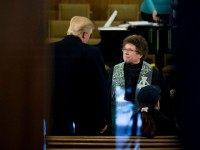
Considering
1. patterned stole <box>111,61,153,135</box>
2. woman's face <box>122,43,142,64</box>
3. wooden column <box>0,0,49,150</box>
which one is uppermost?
wooden column <box>0,0,49,150</box>

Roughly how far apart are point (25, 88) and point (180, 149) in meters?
0.49

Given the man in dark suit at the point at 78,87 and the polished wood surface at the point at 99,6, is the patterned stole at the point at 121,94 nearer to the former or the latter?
the man in dark suit at the point at 78,87

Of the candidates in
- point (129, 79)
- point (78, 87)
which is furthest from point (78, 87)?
point (129, 79)

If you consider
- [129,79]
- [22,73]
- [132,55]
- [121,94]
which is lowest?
[121,94]

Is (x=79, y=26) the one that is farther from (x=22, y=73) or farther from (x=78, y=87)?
(x=22, y=73)

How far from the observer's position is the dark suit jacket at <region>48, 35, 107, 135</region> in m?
3.01

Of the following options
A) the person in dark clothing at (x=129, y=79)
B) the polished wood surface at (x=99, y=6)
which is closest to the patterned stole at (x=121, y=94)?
the person in dark clothing at (x=129, y=79)

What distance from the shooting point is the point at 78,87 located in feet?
10.1

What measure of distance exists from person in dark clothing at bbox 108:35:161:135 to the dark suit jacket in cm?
27

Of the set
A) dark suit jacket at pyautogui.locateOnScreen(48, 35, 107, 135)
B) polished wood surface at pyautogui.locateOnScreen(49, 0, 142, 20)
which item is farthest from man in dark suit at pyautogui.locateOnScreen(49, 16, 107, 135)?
polished wood surface at pyautogui.locateOnScreen(49, 0, 142, 20)

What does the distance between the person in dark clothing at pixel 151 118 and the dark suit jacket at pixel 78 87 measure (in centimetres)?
34

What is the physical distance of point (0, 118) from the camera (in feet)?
4.57

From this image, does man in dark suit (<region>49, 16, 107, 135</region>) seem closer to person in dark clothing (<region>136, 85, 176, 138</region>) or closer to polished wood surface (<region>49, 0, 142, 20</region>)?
person in dark clothing (<region>136, 85, 176, 138</region>)

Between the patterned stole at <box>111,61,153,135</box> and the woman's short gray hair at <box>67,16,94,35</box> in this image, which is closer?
the woman's short gray hair at <box>67,16,94,35</box>
